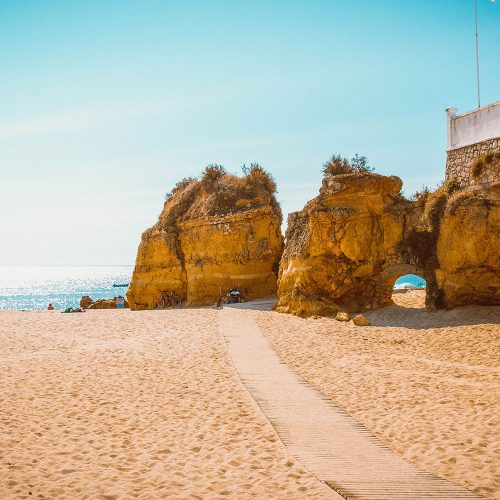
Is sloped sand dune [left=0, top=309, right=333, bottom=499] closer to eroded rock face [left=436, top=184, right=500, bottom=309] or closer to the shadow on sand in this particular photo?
the shadow on sand

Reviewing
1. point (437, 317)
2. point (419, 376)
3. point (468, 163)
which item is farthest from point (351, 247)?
point (419, 376)

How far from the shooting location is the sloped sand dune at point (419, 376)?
7688 mm

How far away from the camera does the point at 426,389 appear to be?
1119 cm

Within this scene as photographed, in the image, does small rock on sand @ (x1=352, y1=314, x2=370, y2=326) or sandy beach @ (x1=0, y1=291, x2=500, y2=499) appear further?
small rock on sand @ (x1=352, y1=314, x2=370, y2=326)

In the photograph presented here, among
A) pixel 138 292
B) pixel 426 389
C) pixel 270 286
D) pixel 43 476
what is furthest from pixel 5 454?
pixel 138 292

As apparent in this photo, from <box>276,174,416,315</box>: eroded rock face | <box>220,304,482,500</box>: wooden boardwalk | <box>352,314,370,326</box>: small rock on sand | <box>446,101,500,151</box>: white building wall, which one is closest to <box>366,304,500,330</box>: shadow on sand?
<box>352,314,370,326</box>: small rock on sand

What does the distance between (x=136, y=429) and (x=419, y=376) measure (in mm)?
7019

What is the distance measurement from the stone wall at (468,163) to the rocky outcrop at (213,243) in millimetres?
11318

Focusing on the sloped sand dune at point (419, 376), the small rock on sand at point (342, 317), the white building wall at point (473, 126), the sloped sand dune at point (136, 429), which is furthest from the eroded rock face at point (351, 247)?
the sloped sand dune at point (136, 429)

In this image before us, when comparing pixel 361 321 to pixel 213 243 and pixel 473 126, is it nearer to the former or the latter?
pixel 473 126

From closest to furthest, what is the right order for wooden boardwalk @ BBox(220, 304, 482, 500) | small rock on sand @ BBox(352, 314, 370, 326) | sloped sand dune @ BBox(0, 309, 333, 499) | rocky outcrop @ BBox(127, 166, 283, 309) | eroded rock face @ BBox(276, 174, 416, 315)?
wooden boardwalk @ BBox(220, 304, 482, 500) → sloped sand dune @ BBox(0, 309, 333, 499) → small rock on sand @ BBox(352, 314, 370, 326) → eroded rock face @ BBox(276, 174, 416, 315) → rocky outcrop @ BBox(127, 166, 283, 309)

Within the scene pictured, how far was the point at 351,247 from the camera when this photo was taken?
2333 centimetres

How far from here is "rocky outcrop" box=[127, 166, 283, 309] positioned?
31.0m

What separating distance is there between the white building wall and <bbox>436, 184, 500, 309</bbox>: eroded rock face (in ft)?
9.56
